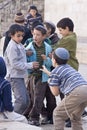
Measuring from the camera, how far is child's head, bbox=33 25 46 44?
291 inches

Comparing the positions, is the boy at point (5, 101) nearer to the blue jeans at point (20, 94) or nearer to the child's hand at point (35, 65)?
the blue jeans at point (20, 94)

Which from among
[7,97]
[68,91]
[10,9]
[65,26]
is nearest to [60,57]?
[68,91]

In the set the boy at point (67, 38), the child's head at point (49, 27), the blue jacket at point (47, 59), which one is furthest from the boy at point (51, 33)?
the boy at point (67, 38)

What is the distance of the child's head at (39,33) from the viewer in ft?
24.3

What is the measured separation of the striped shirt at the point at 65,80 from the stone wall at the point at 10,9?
17.8 m

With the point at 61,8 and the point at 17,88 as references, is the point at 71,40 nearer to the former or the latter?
the point at 17,88

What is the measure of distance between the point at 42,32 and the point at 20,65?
620 millimetres

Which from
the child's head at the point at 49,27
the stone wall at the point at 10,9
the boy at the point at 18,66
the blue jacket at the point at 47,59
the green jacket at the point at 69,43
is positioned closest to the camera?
the boy at the point at 18,66

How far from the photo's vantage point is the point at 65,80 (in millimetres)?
6172

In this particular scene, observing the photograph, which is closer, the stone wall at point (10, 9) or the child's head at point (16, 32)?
the child's head at point (16, 32)

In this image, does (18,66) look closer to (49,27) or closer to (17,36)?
(17,36)

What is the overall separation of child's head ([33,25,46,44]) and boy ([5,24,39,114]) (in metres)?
0.27

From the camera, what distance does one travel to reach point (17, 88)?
7.27 meters

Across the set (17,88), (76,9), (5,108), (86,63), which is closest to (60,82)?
(5,108)
